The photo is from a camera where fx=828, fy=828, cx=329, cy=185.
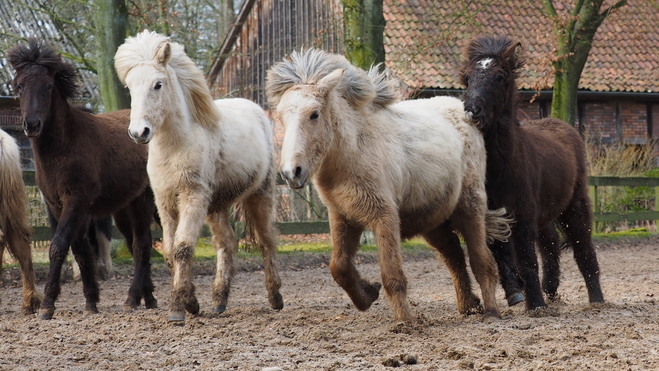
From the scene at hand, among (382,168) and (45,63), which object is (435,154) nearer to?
(382,168)

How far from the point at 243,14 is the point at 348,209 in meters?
23.5

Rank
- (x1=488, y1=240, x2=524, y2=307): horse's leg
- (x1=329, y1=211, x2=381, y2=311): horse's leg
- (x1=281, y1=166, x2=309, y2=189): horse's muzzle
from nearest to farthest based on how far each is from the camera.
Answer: (x1=281, y1=166, x2=309, y2=189): horse's muzzle
(x1=329, y1=211, x2=381, y2=311): horse's leg
(x1=488, y1=240, x2=524, y2=307): horse's leg

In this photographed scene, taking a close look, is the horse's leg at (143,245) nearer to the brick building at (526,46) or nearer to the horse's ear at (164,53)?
the horse's ear at (164,53)

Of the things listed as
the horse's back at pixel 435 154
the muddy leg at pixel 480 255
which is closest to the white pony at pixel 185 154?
the horse's back at pixel 435 154

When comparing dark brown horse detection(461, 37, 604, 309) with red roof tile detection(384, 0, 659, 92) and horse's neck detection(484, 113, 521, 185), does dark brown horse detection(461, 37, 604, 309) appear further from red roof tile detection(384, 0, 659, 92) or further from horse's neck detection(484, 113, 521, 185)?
red roof tile detection(384, 0, 659, 92)

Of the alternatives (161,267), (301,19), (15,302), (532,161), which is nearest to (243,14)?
(301,19)

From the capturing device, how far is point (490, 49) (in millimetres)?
7535

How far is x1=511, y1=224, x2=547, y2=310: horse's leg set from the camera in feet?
23.6

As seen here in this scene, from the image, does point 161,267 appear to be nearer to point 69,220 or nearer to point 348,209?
point 69,220

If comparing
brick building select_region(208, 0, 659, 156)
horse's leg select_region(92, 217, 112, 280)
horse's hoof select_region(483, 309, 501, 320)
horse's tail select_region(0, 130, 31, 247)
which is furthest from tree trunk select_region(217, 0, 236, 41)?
horse's hoof select_region(483, 309, 501, 320)

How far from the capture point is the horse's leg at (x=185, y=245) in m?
7.04

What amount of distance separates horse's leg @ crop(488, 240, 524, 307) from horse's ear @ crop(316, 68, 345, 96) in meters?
2.08

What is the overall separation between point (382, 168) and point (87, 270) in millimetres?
3568

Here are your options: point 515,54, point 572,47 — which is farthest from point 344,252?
point 572,47
